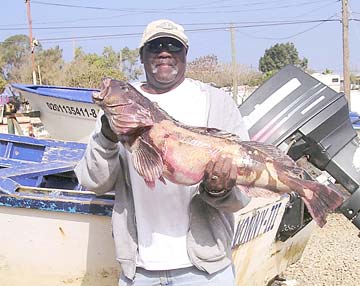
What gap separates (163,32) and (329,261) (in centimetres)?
438

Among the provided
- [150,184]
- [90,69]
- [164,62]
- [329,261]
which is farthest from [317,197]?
[90,69]

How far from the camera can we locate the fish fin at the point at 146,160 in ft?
6.88

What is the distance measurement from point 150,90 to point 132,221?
55 centimetres

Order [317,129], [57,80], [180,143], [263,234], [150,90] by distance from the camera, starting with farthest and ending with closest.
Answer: [57,80] < [263,234] < [317,129] < [150,90] < [180,143]

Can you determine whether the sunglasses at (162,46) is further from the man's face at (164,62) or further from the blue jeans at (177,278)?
the blue jeans at (177,278)

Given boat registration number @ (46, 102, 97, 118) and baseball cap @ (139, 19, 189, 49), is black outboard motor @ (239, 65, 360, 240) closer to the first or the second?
baseball cap @ (139, 19, 189, 49)

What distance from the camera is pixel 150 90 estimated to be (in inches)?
92.4

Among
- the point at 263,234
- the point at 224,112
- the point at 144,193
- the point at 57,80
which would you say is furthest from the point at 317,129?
the point at 57,80

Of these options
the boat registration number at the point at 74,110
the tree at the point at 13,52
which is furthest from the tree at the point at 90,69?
the boat registration number at the point at 74,110

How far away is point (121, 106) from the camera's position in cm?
206

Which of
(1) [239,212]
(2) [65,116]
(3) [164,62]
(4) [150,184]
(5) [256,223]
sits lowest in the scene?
(2) [65,116]

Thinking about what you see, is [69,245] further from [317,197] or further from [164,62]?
[317,197]

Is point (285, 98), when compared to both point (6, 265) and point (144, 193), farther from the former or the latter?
point (6, 265)

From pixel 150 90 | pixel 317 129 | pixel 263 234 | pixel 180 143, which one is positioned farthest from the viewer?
pixel 263 234
